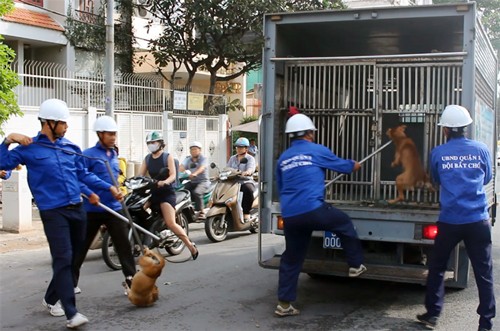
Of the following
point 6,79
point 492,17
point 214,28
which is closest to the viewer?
point 6,79

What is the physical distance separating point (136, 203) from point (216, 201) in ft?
7.77

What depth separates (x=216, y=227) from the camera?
956 centimetres

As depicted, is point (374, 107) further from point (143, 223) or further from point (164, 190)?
point (143, 223)

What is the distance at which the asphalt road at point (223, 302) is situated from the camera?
511 centimetres

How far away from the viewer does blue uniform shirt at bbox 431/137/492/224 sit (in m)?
4.74

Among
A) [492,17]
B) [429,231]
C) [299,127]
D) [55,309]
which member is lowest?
[55,309]

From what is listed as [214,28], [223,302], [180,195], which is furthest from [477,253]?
[214,28]

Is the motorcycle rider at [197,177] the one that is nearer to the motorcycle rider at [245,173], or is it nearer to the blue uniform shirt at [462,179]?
the motorcycle rider at [245,173]

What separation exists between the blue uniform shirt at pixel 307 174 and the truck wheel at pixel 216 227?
427 centimetres

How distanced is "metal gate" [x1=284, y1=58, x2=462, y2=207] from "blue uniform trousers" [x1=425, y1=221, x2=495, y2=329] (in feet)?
2.86

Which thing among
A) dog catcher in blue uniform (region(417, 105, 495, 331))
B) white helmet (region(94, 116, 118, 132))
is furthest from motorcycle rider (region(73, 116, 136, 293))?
dog catcher in blue uniform (region(417, 105, 495, 331))

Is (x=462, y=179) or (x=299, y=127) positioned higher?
(x=299, y=127)

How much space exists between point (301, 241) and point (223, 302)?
44.1 inches

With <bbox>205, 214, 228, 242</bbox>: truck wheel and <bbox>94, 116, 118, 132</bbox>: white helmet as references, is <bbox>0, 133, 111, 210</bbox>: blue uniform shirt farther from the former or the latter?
<bbox>205, 214, 228, 242</bbox>: truck wheel
